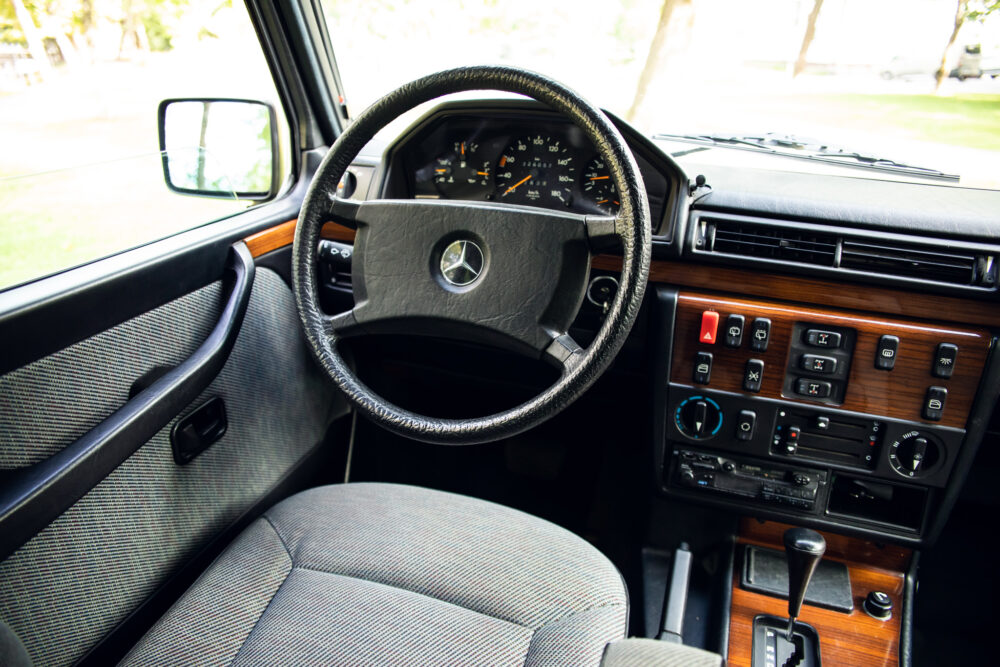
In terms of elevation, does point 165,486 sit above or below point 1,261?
below

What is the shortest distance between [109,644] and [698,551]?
4.72 ft

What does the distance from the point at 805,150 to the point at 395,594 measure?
5.00 feet

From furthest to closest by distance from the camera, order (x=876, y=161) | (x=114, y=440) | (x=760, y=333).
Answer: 1. (x=876, y=161)
2. (x=760, y=333)
3. (x=114, y=440)

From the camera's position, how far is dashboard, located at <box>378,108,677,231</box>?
62.9 inches

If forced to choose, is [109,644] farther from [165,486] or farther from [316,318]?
[316,318]

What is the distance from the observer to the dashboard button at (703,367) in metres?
1.58

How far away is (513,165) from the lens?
67.0 inches

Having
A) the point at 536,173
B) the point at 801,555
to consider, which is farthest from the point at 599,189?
the point at 801,555

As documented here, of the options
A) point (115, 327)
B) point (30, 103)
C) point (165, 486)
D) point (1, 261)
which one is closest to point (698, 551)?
point (165, 486)

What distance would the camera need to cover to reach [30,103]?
1.38 m

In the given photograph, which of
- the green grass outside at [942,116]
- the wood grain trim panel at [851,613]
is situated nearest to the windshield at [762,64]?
the green grass outside at [942,116]

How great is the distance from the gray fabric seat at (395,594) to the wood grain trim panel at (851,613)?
627 millimetres

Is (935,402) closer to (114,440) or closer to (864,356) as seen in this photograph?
(864,356)

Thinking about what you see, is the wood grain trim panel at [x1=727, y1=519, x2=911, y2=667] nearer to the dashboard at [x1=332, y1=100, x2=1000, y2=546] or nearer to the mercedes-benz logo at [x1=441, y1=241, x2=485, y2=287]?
the dashboard at [x1=332, y1=100, x2=1000, y2=546]
